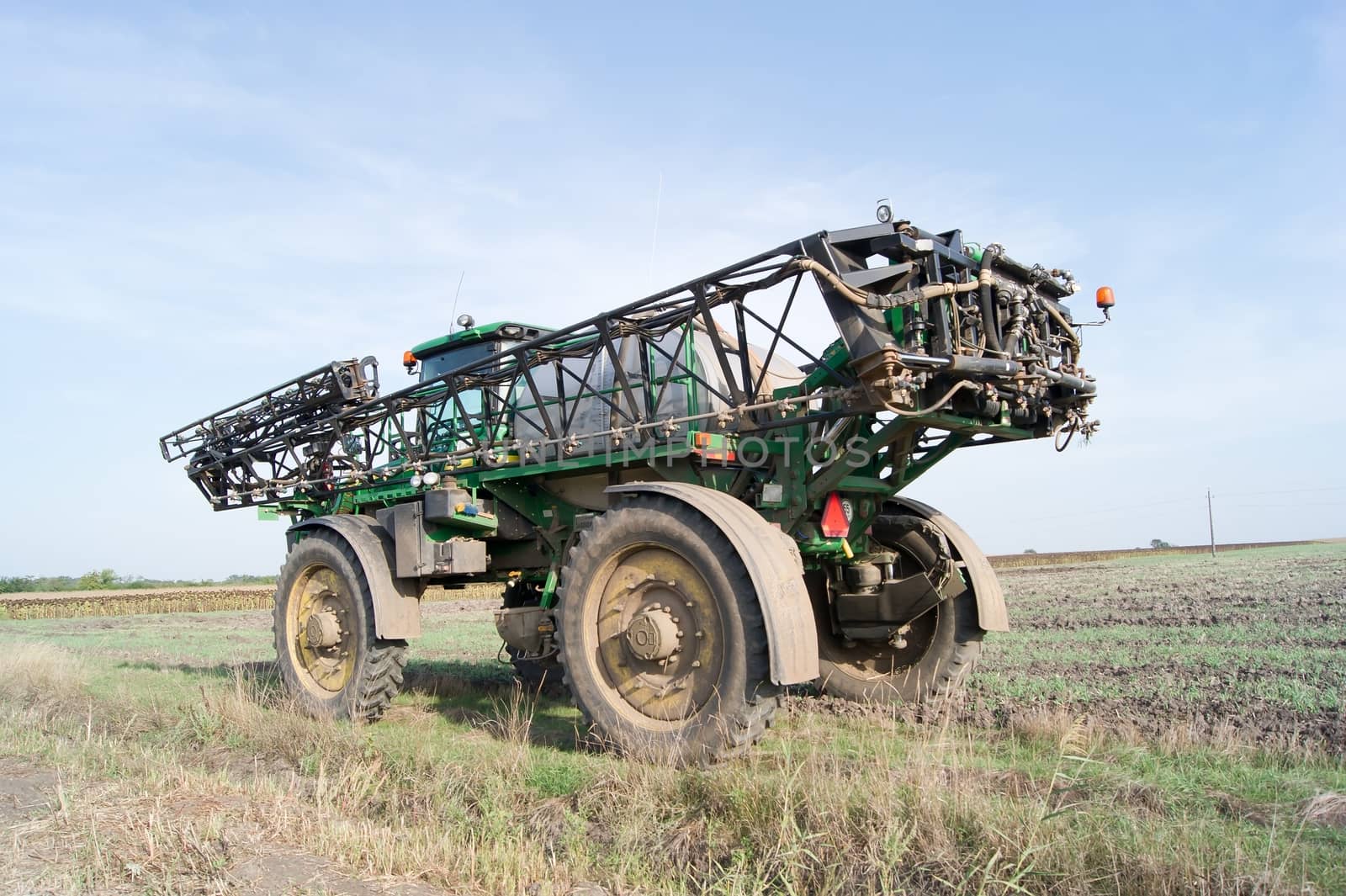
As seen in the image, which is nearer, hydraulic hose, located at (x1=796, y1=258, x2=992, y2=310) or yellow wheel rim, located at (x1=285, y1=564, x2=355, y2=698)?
hydraulic hose, located at (x1=796, y1=258, x2=992, y2=310)

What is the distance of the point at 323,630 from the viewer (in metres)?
8.69

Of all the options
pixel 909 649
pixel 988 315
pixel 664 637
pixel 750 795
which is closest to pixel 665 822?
pixel 750 795

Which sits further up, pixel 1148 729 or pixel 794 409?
pixel 794 409

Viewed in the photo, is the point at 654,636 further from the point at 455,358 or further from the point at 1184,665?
the point at 1184,665

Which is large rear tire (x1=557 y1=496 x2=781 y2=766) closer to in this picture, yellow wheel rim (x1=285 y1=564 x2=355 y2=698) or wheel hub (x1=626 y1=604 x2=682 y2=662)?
wheel hub (x1=626 y1=604 x2=682 y2=662)

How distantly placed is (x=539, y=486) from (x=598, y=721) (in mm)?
2811

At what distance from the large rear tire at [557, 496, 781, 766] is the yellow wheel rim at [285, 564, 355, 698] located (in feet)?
10.5

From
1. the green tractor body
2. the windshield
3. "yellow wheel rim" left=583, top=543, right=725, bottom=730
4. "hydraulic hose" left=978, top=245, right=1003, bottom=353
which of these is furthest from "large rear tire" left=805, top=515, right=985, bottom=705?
the windshield

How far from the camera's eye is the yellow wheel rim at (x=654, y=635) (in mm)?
5887

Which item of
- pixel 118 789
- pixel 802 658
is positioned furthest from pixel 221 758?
pixel 802 658

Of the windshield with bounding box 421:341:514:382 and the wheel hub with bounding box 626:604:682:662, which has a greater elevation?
the windshield with bounding box 421:341:514:382

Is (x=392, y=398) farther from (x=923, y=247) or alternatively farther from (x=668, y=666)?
(x=923, y=247)

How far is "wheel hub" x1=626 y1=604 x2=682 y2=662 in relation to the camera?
600 centimetres

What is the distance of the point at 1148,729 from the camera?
586 centimetres
